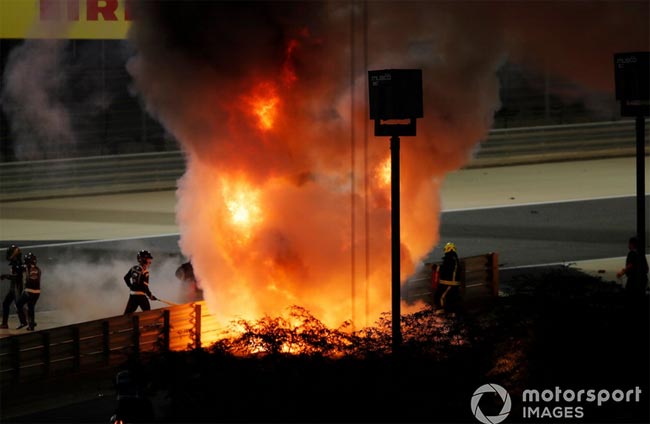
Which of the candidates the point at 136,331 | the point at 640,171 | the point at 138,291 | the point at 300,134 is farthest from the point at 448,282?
the point at 136,331

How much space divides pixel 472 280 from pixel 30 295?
19.7 feet

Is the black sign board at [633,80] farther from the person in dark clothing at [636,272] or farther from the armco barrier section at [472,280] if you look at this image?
the armco barrier section at [472,280]

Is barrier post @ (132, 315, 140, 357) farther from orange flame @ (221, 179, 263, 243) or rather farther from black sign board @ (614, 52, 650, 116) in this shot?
black sign board @ (614, 52, 650, 116)

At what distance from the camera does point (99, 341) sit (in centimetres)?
1513

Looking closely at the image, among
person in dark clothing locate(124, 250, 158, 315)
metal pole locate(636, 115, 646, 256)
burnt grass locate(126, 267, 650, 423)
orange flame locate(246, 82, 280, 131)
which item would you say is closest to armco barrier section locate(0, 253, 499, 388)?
person in dark clothing locate(124, 250, 158, 315)

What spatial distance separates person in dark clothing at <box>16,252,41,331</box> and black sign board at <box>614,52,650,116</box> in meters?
7.57

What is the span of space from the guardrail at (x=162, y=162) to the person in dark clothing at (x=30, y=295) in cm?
1031

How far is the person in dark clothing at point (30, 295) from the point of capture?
17500mm

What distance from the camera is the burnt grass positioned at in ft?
36.1

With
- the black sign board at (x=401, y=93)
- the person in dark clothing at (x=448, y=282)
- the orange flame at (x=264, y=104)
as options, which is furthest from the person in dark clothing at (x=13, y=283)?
Answer: the black sign board at (x=401, y=93)

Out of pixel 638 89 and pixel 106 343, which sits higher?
pixel 638 89

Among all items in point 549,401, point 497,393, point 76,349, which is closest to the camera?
point 497,393

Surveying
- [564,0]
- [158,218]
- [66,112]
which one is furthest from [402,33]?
[66,112]

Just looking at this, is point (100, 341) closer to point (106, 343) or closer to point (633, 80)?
point (106, 343)
